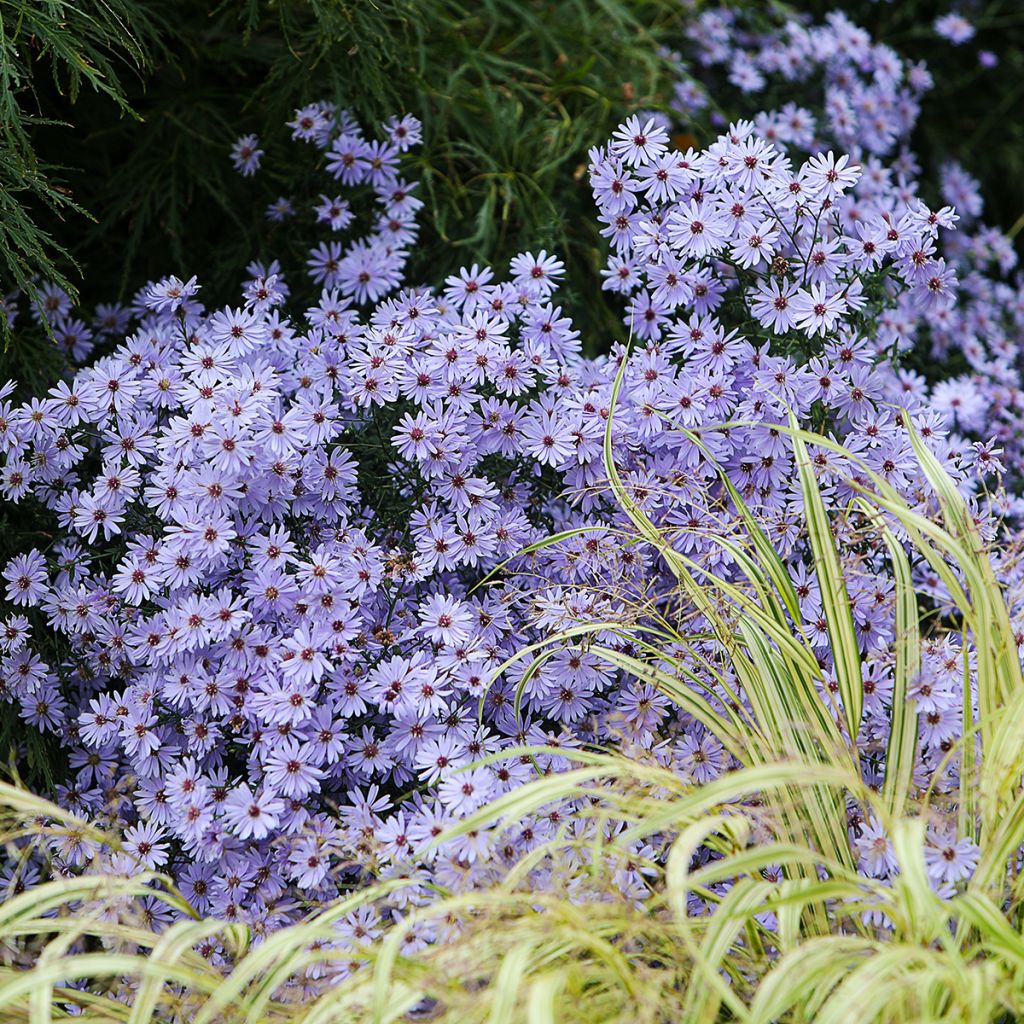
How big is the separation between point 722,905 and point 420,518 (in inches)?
31.9

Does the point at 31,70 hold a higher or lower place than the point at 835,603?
higher

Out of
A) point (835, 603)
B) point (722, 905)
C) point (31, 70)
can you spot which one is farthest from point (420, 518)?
point (31, 70)

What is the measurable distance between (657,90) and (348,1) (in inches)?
38.8

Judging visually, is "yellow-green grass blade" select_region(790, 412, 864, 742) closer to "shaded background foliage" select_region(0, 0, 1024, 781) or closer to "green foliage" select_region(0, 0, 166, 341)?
"shaded background foliage" select_region(0, 0, 1024, 781)

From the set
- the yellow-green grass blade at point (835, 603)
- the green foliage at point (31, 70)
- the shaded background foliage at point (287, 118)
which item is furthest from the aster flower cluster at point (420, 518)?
the shaded background foliage at point (287, 118)

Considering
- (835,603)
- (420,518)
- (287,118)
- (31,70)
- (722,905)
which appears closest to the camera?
(722,905)

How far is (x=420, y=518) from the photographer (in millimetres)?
1887

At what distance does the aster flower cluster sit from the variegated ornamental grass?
9 centimetres

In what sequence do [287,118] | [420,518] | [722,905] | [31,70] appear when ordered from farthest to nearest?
[287,118] < [31,70] < [420,518] < [722,905]

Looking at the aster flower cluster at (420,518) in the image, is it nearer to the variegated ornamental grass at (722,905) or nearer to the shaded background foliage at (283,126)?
the variegated ornamental grass at (722,905)

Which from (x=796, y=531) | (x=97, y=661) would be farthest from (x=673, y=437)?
(x=97, y=661)

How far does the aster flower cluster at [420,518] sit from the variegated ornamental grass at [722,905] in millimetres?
87

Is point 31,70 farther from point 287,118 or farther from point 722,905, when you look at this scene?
point 722,905

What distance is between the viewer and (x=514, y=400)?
2.03 meters
